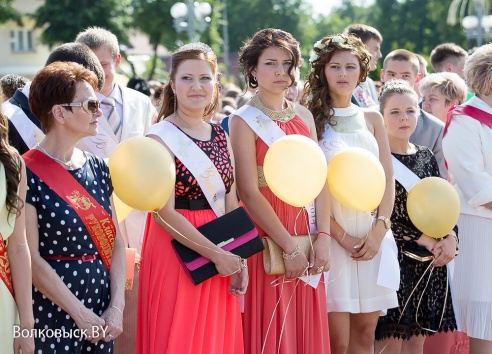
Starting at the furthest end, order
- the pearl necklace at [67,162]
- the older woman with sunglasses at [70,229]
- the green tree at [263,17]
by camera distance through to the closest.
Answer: the green tree at [263,17], the pearl necklace at [67,162], the older woman with sunglasses at [70,229]

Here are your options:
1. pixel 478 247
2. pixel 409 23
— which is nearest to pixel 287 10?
pixel 409 23

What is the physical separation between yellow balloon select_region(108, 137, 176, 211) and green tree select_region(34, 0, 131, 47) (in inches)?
1336

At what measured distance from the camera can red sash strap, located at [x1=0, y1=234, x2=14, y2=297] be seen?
3.53 metres

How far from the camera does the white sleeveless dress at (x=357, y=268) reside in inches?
197

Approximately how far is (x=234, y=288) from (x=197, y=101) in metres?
1.05

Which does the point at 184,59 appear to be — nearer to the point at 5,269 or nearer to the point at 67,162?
the point at 67,162

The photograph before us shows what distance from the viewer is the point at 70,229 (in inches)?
146

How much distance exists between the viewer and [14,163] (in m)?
3.53

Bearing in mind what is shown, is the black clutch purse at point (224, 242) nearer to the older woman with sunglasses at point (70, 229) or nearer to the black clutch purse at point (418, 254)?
the older woman with sunglasses at point (70, 229)

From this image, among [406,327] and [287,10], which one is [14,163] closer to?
[406,327]

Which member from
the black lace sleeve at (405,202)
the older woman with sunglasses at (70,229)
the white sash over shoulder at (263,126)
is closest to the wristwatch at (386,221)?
the black lace sleeve at (405,202)

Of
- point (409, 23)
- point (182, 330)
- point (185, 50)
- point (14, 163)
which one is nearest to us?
point (14, 163)

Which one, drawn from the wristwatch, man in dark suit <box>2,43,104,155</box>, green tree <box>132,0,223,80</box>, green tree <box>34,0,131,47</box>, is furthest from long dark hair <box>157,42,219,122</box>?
green tree <box>132,0,223,80</box>

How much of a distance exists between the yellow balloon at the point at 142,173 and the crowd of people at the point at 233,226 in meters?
0.08
